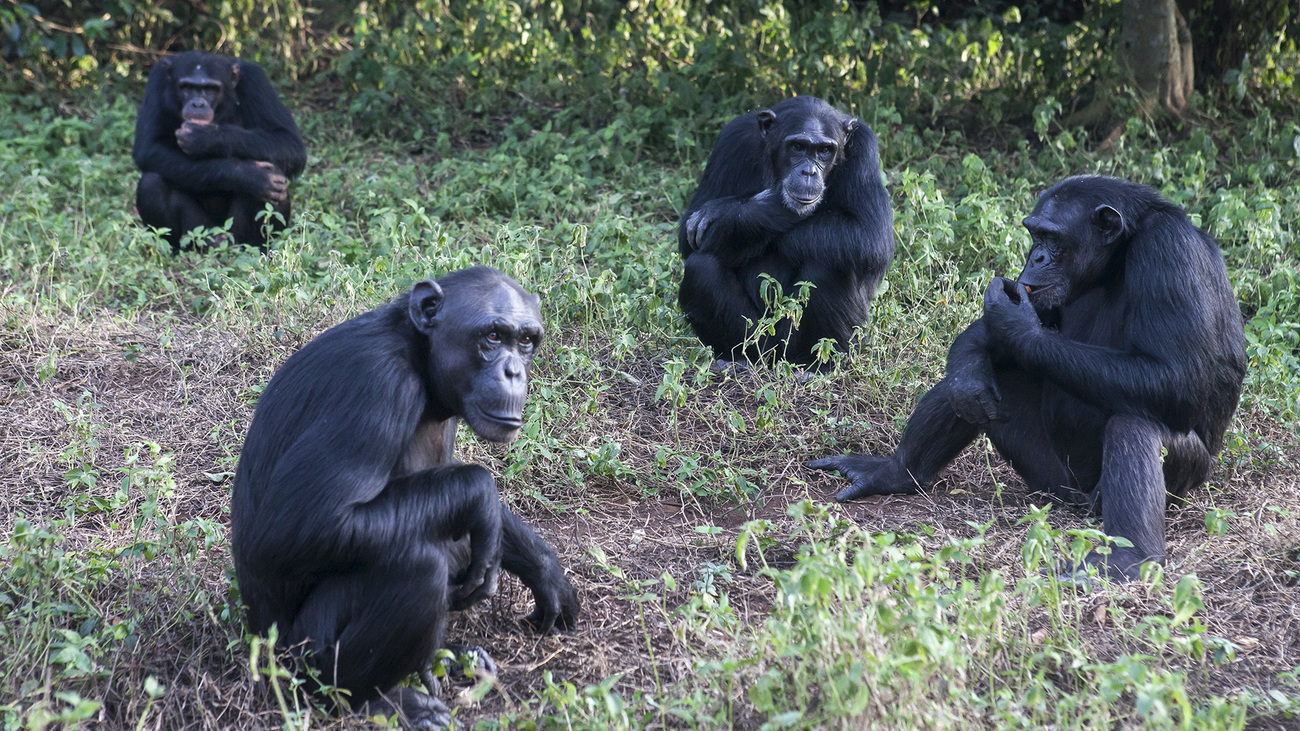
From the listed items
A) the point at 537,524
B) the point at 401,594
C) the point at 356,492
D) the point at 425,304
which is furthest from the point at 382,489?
the point at 537,524

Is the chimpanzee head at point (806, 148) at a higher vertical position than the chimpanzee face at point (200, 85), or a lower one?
higher

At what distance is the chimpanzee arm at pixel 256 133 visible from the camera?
9.01 m

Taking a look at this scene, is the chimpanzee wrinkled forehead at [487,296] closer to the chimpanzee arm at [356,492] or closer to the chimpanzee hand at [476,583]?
the chimpanzee arm at [356,492]

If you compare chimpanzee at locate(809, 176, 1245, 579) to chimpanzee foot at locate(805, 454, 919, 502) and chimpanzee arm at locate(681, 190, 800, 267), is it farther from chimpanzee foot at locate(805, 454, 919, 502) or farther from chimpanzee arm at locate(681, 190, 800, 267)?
chimpanzee arm at locate(681, 190, 800, 267)

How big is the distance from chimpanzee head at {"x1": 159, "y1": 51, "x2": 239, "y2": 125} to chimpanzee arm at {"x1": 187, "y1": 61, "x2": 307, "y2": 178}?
129 millimetres

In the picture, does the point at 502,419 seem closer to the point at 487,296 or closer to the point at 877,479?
the point at 487,296

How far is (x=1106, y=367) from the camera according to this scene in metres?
4.95

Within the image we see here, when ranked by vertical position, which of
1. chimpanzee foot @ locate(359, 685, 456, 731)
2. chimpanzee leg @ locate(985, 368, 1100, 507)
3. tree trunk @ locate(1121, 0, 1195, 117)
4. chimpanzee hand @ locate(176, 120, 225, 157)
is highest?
tree trunk @ locate(1121, 0, 1195, 117)

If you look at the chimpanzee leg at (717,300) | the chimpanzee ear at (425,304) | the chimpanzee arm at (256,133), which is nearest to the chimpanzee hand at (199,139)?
the chimpanzee arm at (256,133)

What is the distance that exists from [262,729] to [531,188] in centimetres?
597

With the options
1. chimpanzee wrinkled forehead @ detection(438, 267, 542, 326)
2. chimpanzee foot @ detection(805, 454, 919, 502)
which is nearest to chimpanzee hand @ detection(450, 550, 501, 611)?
chimpanzee wrinkled forehead @ detection(438, 267, 542, 326)

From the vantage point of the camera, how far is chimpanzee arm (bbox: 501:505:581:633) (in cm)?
414

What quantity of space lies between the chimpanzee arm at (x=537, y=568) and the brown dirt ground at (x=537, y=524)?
134mm

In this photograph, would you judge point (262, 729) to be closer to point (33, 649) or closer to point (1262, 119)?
point (33, 649)
